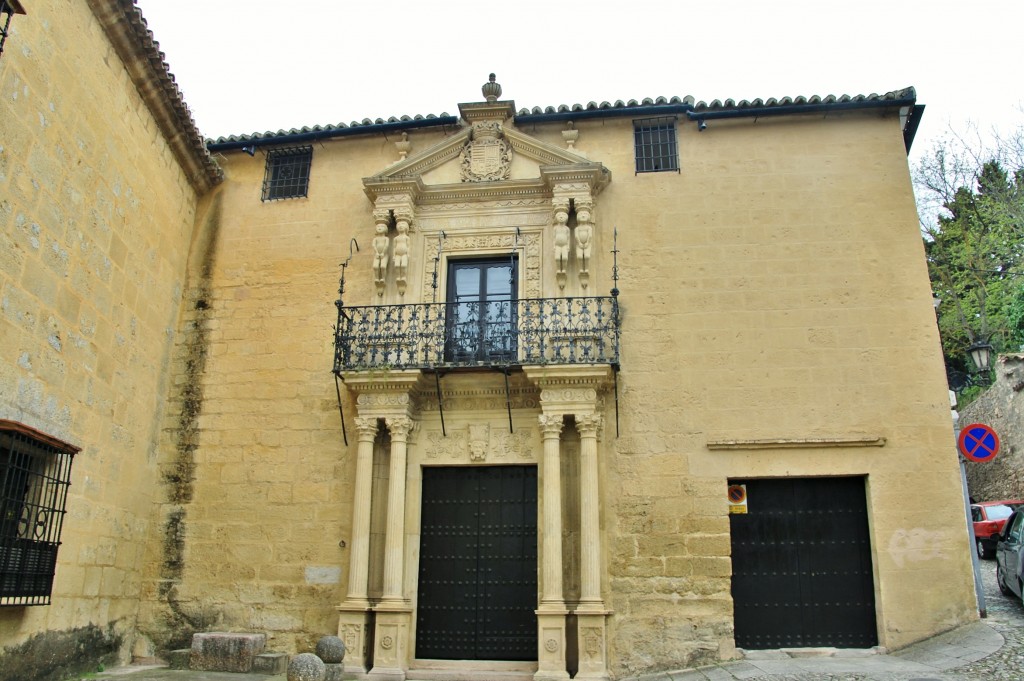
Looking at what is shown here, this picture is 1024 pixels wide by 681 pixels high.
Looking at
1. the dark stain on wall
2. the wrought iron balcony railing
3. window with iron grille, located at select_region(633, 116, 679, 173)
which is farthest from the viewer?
window with iron grille, located at select_region(633, 116, 679, 173)

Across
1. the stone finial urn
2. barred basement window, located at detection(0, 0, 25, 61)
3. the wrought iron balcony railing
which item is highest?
the stone finial urn

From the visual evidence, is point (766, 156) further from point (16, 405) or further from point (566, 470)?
point (16, 405)

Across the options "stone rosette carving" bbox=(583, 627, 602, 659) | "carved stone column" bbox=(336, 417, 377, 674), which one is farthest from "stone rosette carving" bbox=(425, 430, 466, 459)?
"stone rosette carving" bbox=(583, 627, 602, 659)

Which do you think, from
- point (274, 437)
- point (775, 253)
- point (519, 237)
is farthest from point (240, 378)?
point (775, 253)

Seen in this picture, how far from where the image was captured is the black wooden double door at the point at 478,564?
355 inches

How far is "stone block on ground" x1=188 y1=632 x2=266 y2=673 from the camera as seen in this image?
8734 millimetres

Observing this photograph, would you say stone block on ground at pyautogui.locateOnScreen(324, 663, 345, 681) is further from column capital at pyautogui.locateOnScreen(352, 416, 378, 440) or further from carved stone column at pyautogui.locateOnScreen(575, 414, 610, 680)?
column capital at pyautogui.locateOnScreen(352, 416, 378, 440)

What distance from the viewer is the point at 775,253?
994 centimetres

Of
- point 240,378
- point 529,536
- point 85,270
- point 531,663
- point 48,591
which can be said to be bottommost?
point 531,663

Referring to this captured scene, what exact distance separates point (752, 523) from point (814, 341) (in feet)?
7.63

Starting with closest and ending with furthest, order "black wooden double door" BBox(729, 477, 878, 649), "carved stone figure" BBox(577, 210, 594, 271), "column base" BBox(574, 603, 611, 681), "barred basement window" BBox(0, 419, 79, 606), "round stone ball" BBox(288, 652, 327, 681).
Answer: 1. "round stone ball" BBox(288, 652, 327, 681)
2. "barred basement window" BBox(0, 419, 79, 606)
3. "column base" BBox(574, 603, 611, 681)
4. "black wooden double door" BBox(729, 477, 878, 649)
5. "carved stone figure" BBox(577, 210, 594, 271)

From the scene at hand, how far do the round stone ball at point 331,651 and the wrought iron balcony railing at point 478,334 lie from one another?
10.5 feet

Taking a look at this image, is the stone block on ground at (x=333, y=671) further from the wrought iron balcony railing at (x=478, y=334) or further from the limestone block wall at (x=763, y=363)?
the wrought iron balcony railing at (x=478, y=334)

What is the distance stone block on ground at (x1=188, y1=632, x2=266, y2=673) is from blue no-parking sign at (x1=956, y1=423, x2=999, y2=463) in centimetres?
813
